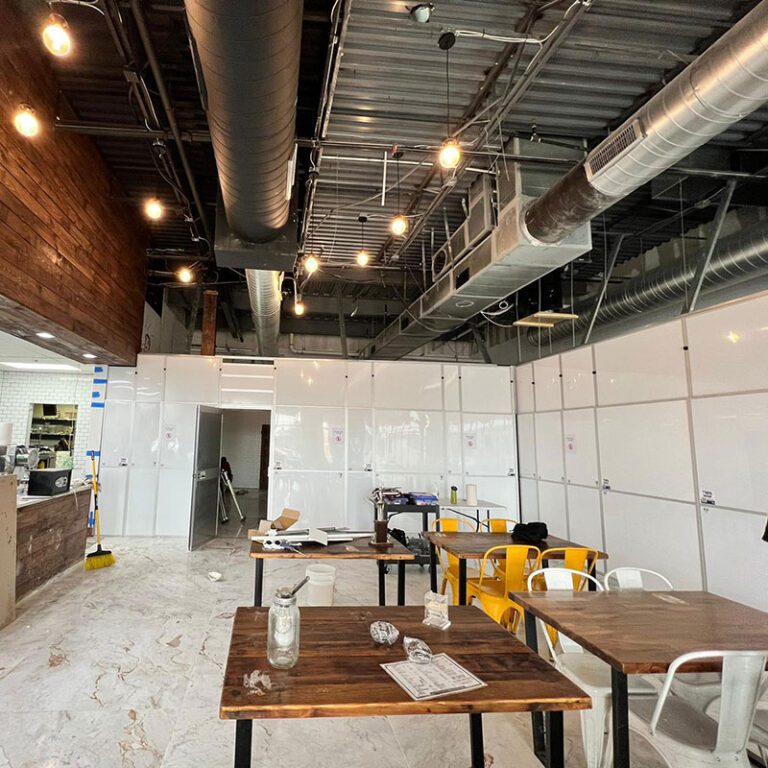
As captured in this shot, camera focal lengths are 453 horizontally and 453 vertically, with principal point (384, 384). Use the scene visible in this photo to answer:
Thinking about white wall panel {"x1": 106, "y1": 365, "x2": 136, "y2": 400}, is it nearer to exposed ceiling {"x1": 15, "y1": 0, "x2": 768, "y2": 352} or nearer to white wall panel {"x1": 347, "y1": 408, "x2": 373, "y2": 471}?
exposed ceiling {"x1": 15, "y1": 0, "x2": 768, "y2": 352}

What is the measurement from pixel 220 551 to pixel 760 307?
6.59 m

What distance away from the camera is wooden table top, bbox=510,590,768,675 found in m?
1.70

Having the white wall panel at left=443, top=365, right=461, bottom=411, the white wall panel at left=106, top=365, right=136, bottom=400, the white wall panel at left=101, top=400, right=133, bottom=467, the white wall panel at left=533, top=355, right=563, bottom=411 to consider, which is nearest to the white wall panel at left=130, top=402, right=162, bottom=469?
the white wall panel at left=101, top=400, right=133, bottom=467

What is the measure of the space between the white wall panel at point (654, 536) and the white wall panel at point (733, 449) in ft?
1.31

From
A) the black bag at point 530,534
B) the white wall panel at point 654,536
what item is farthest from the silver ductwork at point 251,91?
the white wall panel at point 654,536

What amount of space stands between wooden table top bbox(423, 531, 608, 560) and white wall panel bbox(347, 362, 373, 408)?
11.3 feet

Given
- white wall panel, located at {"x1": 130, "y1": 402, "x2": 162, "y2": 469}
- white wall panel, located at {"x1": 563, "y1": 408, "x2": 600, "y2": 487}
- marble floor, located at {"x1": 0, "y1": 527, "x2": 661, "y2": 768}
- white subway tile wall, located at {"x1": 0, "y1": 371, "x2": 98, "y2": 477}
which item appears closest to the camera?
marble floor, located at {"x1": 0, "y1": 527, "x2": 661, "y2": 768}

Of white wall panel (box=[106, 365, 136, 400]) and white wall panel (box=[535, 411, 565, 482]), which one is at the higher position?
white wall panel (box=[106, 365, 136, 400])

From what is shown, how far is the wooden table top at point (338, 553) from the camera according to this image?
3178 mm

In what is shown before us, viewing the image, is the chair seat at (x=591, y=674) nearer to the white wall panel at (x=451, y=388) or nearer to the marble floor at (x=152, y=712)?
the marble floor at (x=152, y=712)

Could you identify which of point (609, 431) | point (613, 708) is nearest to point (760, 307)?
point (609, 431)

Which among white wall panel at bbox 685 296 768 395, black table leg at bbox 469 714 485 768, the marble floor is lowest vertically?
the marble floor

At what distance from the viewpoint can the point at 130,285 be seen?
250 inches

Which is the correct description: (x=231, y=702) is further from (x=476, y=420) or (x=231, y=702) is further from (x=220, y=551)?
(x=476, y=420)
